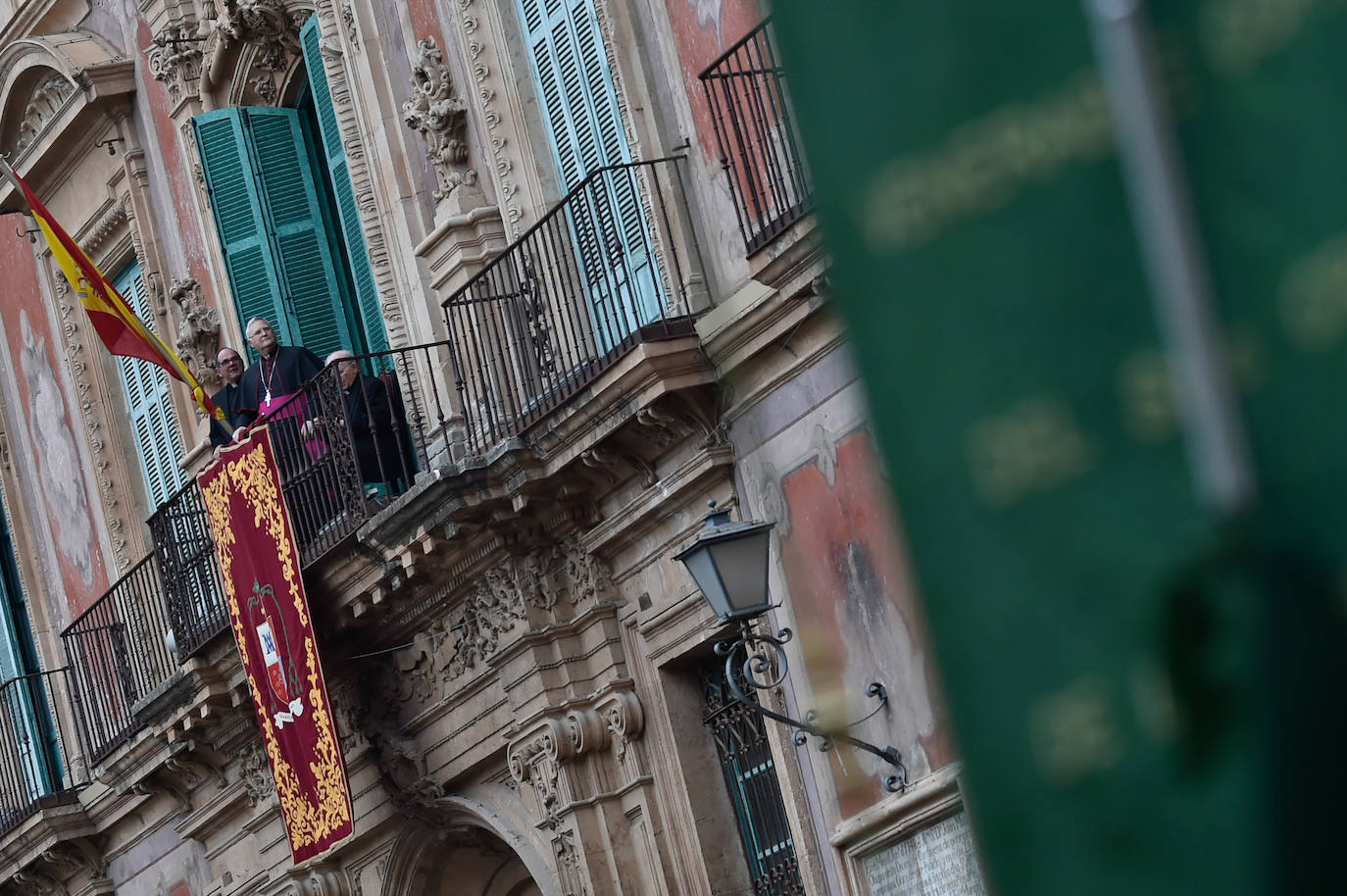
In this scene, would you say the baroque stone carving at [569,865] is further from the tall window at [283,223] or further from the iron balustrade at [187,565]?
the tall window at [283,223]

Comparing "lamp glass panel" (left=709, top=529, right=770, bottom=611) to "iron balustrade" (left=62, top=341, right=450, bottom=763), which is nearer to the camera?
"lamp glass panel" (left=709, top=529, right=770, bottom=611)

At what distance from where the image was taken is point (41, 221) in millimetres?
14594

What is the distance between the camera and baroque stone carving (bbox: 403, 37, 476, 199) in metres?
12.3

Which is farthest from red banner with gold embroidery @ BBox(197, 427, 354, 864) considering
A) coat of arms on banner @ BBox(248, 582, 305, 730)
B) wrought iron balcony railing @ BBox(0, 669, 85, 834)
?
wrought iron balcony railing @ BBox(0, 669, 85, 834)

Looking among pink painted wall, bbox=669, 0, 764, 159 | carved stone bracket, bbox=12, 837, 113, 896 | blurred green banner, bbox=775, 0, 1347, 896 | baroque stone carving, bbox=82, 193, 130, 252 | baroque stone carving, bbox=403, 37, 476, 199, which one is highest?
baroque stone carving, bbox=82, 193, 130, 252

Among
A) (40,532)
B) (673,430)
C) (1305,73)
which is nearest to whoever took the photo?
(1305,73)

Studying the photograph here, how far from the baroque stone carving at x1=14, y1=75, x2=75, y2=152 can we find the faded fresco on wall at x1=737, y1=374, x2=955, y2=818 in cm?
810

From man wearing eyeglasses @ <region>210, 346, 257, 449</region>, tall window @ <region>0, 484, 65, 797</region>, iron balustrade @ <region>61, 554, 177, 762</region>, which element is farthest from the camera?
tall window @ <region>0, 484, 65, 797</region>

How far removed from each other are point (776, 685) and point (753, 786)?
1.68m

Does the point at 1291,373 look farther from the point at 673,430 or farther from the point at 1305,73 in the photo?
the point at 673,430

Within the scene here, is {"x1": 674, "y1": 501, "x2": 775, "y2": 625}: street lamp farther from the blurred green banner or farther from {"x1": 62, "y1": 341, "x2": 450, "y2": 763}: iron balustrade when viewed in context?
the blurred green banner

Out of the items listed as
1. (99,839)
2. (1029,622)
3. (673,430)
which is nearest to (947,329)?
(1029,622)

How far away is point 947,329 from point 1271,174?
258 mm

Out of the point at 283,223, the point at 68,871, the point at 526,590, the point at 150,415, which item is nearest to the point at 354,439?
the point at 526,590
